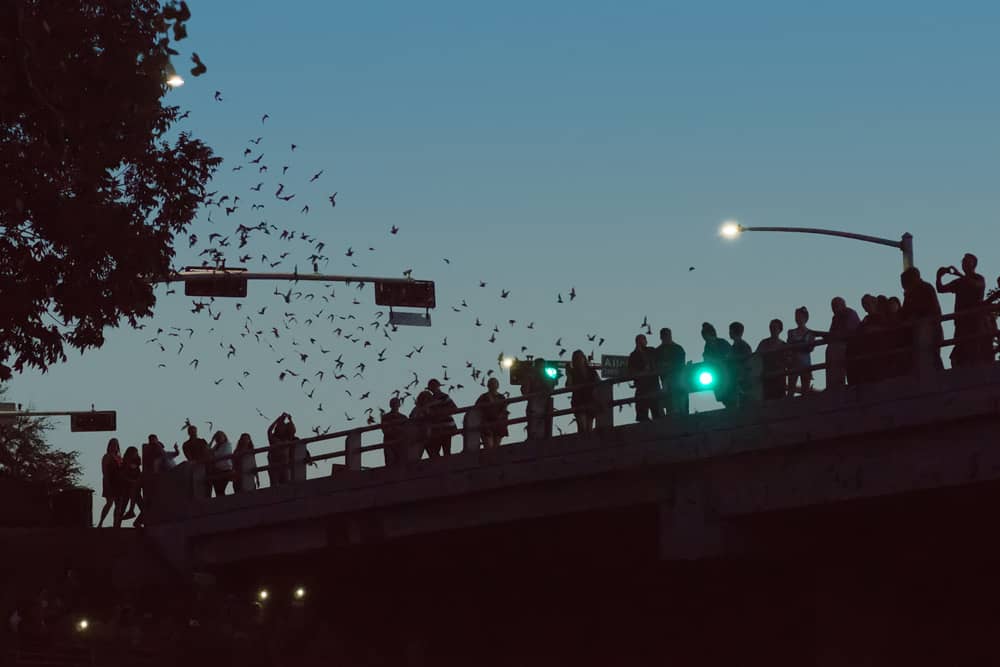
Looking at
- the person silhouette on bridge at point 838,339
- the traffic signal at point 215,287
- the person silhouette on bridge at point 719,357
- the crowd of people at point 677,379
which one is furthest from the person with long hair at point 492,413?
the traffic signal at point 215,287

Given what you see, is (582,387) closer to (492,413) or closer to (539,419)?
(539,419)

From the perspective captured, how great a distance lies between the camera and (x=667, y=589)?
1204 inches

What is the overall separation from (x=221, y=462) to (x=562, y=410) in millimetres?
8361

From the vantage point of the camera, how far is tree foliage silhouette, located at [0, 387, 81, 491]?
98.2m

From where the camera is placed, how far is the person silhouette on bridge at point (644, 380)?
23.6 m

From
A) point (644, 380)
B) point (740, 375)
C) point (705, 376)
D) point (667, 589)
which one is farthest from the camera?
→ point (667, 589)

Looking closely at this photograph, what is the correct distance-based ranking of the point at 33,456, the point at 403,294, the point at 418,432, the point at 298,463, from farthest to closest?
the point at 33,456, the point at 403,294, the point at 298,463, the point at 418,432

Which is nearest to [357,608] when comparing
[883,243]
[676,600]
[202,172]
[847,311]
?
[676,600]

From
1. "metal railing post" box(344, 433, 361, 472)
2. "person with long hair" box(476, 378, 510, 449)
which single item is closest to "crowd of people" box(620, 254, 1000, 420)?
"person with long hair" box(476, 378, 510, 449)

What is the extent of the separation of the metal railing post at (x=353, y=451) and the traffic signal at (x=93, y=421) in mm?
22373

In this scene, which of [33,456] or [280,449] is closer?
[280,449]

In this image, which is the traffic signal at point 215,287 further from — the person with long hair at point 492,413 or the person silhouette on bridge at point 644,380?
the person silhouette on bridge at point 644,380

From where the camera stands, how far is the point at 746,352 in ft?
75.8

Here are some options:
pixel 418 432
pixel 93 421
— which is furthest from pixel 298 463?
pixel 93 421
